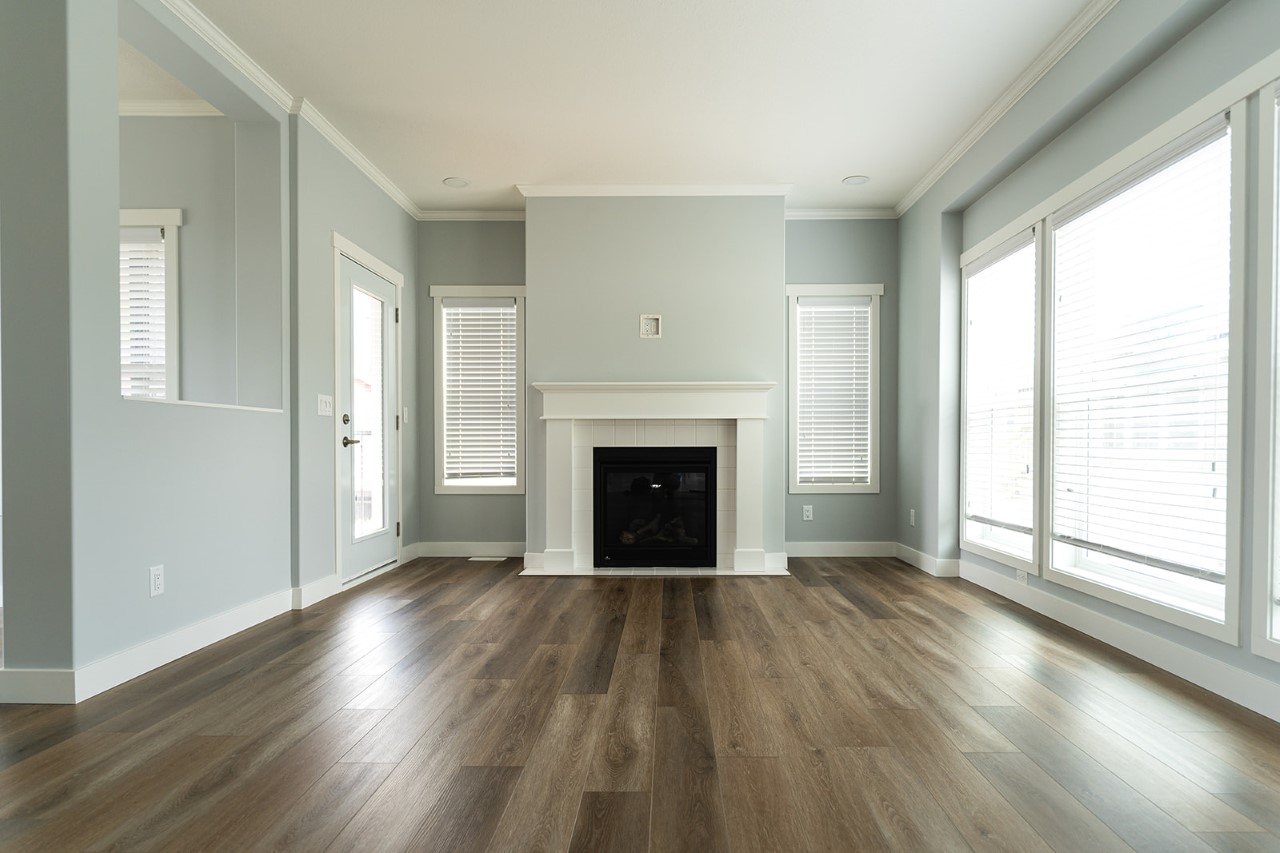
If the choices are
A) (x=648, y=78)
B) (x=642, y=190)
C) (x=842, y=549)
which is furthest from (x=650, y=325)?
(x=842, y=549)

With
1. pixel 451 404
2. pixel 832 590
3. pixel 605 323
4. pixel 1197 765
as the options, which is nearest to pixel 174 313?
pixel 451 404

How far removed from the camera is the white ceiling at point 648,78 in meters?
2.90

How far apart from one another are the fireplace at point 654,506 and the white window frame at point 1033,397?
173 centimetres

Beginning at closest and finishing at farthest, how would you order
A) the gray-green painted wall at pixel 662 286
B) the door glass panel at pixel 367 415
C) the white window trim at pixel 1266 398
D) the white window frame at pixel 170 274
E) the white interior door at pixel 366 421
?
the white window trim at pixel 1266 398, the white window frame at pixel 170 274, the white interior door at pixel 366 421, the door glass panel at pixel 367 415, the gray-green painted wall at pixel 662 286

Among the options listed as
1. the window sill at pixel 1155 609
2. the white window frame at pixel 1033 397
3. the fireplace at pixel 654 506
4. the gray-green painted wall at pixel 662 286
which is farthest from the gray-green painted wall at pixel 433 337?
the window sill at pixel 1155 609

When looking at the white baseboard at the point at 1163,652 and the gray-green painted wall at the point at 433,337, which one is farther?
the gray-green painted wall at the point at 433,337

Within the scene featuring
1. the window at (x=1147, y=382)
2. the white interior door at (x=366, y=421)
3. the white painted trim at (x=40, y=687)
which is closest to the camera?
the white painted trim at (x=40, y=687)

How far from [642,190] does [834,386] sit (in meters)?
2.23

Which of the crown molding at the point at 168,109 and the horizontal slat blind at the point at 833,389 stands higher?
the crown molding at the point at 168,109

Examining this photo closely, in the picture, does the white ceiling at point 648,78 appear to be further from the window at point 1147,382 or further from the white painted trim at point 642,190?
the window at point 1147,382

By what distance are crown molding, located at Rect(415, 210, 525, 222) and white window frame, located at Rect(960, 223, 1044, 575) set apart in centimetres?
349

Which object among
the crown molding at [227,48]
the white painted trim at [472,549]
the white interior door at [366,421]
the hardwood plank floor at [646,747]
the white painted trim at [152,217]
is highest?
the crown molding at [227,48]

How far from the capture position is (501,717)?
7.13 feet

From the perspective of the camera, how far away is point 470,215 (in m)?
5.47
